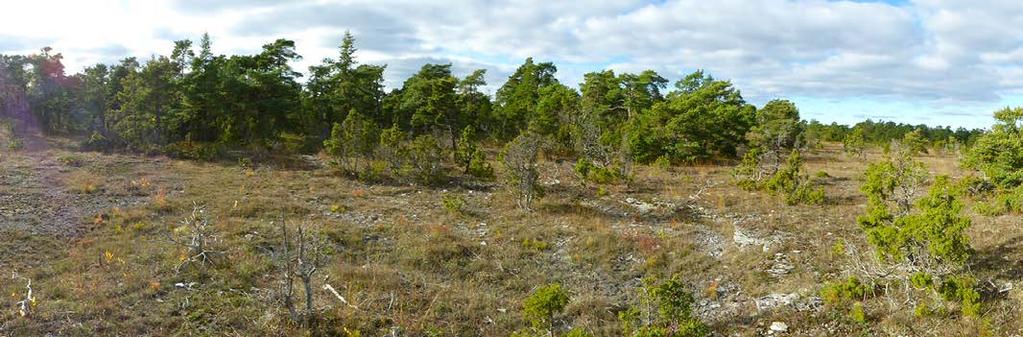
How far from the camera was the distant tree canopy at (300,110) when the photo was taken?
27219 millimetres

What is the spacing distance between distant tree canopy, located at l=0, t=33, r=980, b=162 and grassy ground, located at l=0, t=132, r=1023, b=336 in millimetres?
6423

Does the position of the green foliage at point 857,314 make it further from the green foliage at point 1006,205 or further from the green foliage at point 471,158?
the green foliage at point 471,158

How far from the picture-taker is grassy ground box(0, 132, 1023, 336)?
30.4 feet

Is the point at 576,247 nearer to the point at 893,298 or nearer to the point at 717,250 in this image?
the point at 717,250

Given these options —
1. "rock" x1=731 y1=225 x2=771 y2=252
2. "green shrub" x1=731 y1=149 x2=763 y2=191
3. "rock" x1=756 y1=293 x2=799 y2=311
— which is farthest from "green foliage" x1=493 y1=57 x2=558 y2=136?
"rock" x1=756 y1=293 x2=799 y2=311

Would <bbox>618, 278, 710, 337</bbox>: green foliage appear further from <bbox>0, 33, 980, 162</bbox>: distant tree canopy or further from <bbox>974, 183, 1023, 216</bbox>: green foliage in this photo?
<bbox>0, 33, 980, 162</bbox>: distant tree canopy

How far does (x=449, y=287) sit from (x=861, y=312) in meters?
6.67

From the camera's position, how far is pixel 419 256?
12.6 m

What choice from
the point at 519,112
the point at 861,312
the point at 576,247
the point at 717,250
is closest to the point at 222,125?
the point at 519,112

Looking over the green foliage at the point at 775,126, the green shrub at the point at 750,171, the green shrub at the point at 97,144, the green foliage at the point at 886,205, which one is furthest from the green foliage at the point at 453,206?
the green shrub at the point at 97,144

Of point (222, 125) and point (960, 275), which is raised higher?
point (222, 125)

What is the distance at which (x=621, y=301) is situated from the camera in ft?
35.1

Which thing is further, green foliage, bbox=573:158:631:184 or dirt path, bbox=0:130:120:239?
green foliage, bbox=573:158:631:184

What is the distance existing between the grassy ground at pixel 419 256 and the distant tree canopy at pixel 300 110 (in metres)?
6.42
